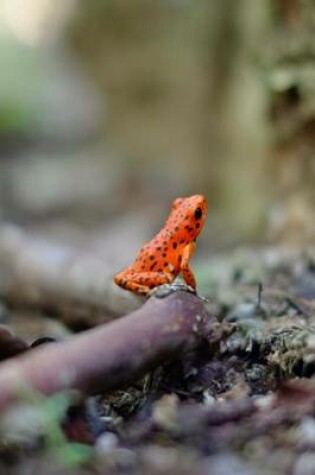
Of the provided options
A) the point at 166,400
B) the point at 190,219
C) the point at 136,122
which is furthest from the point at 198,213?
the point at 136,122

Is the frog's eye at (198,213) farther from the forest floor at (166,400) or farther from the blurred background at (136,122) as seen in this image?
the blurred background at (136,122)

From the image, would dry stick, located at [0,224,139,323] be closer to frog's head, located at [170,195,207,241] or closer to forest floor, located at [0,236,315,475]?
frog's head, located at [170,195,207,241]

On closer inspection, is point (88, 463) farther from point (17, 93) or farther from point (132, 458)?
point (17, 93)

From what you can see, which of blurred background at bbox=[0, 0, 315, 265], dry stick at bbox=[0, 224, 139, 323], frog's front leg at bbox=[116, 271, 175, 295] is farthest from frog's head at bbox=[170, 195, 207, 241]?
blurred background at bbox=[0, 0, 315, 265]

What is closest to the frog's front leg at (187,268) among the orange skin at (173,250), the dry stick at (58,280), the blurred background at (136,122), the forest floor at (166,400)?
the orange skin at (173,250)

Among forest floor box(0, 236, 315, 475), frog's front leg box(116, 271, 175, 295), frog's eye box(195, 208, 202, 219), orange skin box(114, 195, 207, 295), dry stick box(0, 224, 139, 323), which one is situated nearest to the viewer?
forest floor box(0, 236, 315, 475)

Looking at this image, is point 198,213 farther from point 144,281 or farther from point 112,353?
point 112,353
